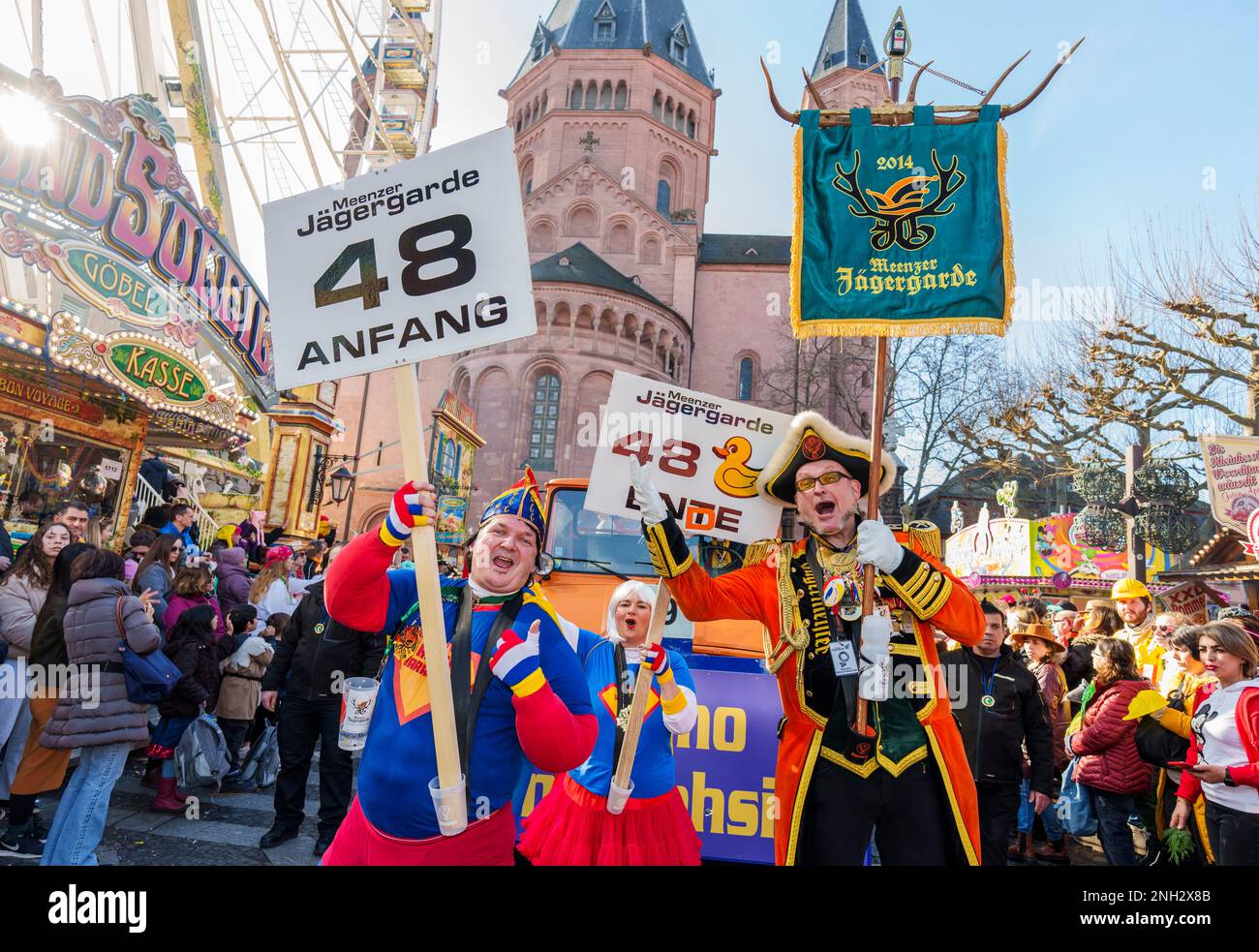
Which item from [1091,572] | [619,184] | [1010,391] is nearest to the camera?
[1091,572]

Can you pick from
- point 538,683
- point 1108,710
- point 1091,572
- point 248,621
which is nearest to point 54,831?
point 248,621

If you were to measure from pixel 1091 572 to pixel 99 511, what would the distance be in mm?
20583

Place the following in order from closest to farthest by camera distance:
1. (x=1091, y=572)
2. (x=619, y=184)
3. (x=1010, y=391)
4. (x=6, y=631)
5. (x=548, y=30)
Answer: (x=6, y=631) → (x=1091, y=572) → (x=1010, y=391) → (x=619, y=184) → (x=548, y=30)

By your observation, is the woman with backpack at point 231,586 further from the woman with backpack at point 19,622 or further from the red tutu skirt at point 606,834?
the red tutu skirt at point 606,834

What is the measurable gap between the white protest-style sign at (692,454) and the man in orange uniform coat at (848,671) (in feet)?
2.64

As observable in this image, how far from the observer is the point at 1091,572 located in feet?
60.3

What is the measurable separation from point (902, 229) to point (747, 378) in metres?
40.1

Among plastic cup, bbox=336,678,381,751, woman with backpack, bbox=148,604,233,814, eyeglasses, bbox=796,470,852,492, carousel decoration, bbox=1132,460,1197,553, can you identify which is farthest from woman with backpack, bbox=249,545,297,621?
carousel decoration, bbox=1132,460,1197,553

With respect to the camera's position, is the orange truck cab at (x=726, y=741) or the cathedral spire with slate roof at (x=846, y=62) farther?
the cathedral spire with slate roof at (x=846, y=62)

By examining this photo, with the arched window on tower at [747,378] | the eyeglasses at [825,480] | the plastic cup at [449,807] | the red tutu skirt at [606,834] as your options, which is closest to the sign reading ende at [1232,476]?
the eyeglasses at [825,480]

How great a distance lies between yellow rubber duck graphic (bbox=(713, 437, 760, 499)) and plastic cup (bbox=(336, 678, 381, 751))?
2.03m

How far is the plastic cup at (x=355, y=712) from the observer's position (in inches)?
144

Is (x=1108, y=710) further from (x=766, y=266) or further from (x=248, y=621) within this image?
(x=766, y=266)

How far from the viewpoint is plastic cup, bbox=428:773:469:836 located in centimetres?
224
